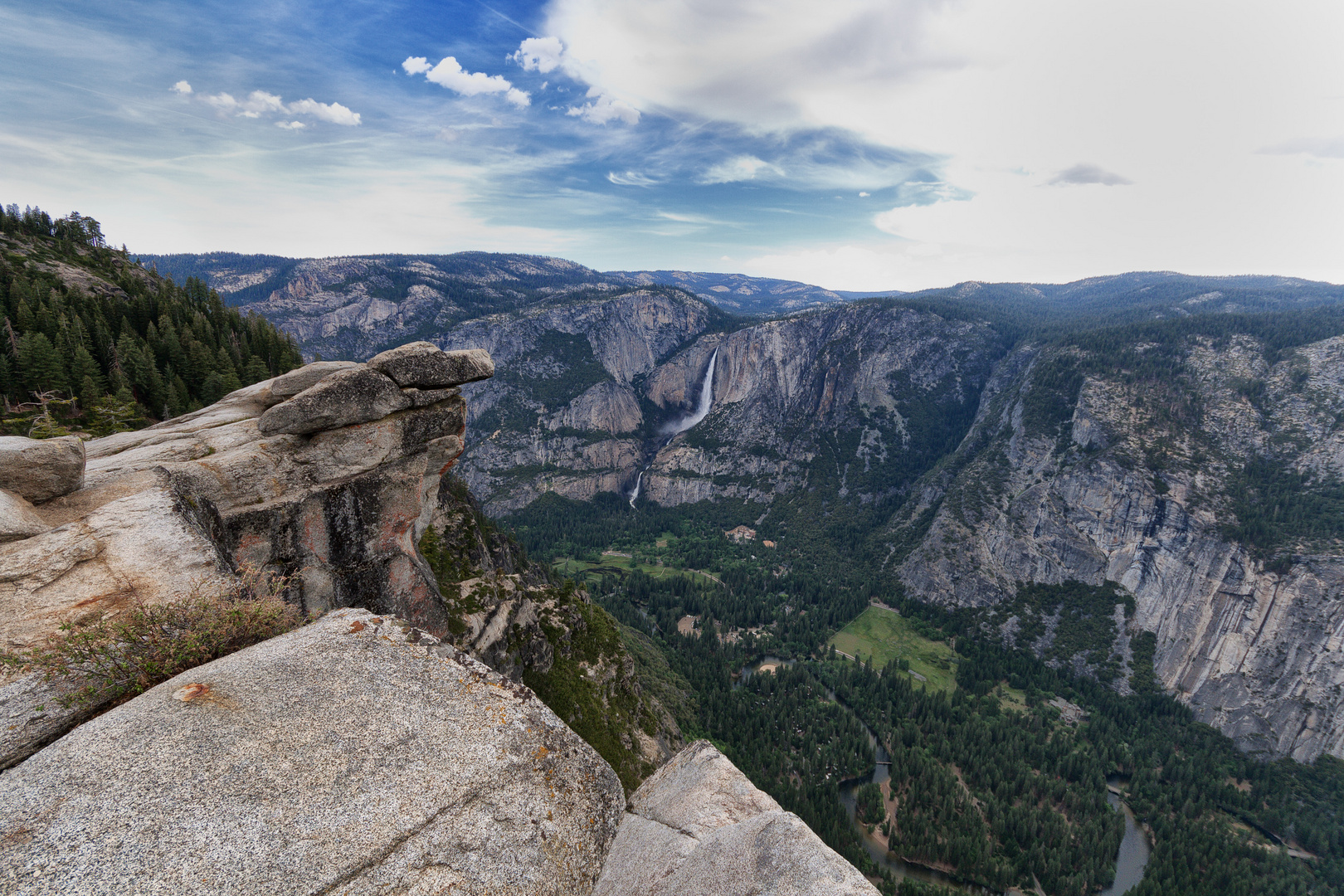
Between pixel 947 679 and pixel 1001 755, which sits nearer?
pixel 1001 755

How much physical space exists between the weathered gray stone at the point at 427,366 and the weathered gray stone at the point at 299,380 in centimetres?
279

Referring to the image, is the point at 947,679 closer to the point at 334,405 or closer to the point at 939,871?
the point at 939,871

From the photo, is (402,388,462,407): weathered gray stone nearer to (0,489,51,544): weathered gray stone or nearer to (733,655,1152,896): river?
(0,489,51,544): weathered gray stone

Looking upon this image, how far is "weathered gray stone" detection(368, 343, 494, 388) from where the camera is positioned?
28.7 meters

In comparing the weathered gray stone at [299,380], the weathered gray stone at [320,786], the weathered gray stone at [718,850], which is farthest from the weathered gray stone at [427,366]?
the weathered gray stone at [718,850]

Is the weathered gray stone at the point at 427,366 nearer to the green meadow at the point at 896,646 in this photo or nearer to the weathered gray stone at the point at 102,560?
the weathered gray stone at the point at 102,560

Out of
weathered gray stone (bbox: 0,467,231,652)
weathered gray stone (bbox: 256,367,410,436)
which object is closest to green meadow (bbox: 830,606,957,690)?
weathered gray stone (bbox: 256,367,410,436)

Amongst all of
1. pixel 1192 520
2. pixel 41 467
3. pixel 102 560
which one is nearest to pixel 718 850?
pixel 102 560

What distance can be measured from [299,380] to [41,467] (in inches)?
525

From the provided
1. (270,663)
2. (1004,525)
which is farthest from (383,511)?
(1004,525)

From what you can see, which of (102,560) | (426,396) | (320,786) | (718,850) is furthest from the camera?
(426,396)

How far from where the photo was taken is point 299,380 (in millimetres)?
29625

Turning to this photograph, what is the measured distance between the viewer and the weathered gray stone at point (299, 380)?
97.0 ft

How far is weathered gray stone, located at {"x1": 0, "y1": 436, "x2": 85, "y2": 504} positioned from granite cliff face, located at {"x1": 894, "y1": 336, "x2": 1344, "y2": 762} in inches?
6917
